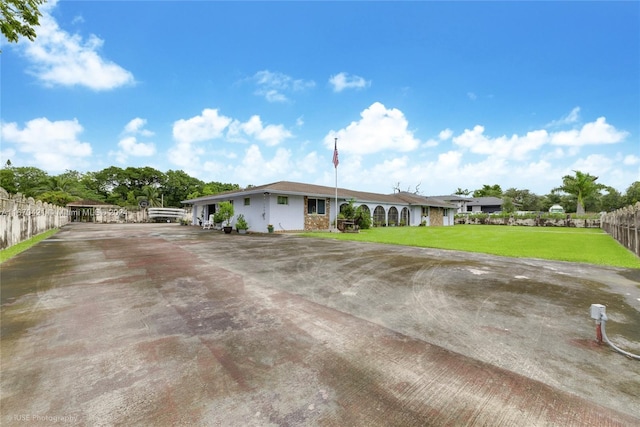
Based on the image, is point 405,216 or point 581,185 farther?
point 581,185

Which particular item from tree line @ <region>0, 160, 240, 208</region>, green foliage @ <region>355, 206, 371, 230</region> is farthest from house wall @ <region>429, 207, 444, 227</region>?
tree line @ <region>0, 160, 240, 208</region>

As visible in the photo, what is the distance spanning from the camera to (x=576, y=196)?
143ft

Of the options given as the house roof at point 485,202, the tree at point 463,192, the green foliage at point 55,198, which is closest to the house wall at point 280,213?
the green foliage at point 55,198

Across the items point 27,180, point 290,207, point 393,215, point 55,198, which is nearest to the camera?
point 290,207

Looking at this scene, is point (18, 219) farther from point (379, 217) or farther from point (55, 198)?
point (55, 198)

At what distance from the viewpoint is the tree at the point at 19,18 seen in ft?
15.4

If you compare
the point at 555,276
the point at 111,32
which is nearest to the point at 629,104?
the point at 555,276

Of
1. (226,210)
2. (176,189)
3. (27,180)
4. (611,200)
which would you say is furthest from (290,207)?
(611,200)

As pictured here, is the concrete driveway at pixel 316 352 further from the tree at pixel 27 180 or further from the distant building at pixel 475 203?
the distant building at pixel 475 203

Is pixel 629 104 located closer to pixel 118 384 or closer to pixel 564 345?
pixel 564 345

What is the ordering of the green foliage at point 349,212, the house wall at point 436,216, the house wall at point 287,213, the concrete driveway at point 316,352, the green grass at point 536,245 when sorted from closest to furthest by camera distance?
the concrete driveway at point 316,352 < the green grass at point 536,245 < the house wall at point 287,213 < the green foliage at point 349,212 < the house wall at point 436,216

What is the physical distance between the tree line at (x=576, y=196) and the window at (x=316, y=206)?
3794 centimetres

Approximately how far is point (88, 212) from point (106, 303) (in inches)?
1717

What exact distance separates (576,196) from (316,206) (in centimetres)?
4932
